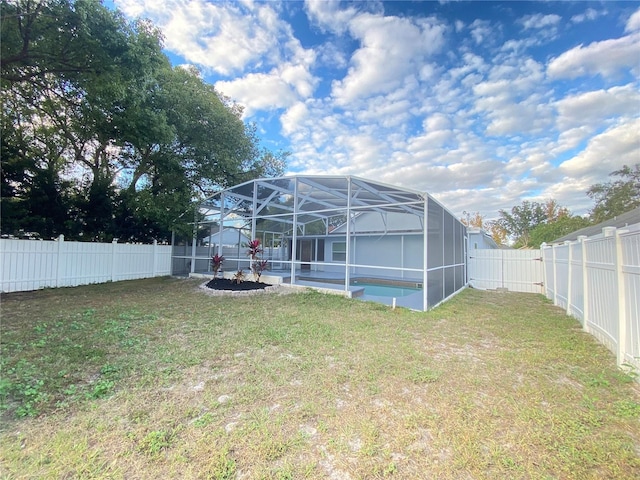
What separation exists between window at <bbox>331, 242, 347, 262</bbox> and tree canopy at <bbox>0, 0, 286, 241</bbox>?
5.45m

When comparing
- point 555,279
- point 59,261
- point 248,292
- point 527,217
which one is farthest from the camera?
point 527,217

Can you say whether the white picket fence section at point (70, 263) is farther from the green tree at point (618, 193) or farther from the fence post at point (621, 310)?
the green tree at point (618, 193)

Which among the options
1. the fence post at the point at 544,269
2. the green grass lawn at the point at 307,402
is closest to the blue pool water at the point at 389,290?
the fence post at the point at 544,269

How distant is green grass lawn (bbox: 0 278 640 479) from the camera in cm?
174

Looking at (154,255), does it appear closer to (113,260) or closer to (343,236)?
(113,260)

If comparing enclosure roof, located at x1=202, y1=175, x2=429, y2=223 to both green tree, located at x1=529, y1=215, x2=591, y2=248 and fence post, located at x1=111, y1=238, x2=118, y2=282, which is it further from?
green tree, located at x1=529, y1=215, x2=591, y2=248

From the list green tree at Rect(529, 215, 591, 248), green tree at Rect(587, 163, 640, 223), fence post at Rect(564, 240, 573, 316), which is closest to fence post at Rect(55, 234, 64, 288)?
fence post at Rect(564, 240, 573, 316)

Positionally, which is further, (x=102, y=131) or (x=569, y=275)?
(x=102, y=131)

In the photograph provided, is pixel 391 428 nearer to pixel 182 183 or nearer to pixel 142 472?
pixel 142 472

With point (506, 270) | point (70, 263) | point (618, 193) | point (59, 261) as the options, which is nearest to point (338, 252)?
point (506, 270)

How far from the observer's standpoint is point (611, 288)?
356 centimetres

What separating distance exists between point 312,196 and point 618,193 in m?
25.5

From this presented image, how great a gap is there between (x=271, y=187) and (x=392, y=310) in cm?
595

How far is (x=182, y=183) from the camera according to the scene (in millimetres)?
11602
